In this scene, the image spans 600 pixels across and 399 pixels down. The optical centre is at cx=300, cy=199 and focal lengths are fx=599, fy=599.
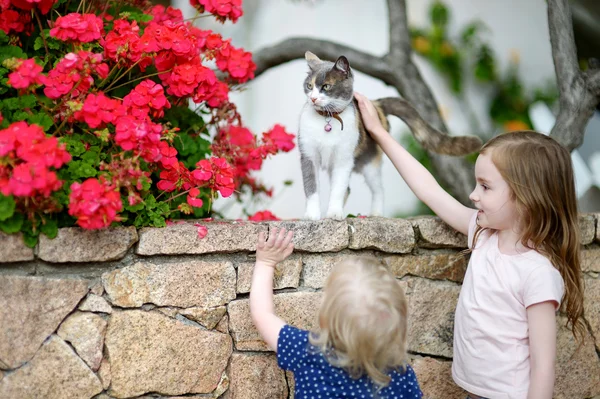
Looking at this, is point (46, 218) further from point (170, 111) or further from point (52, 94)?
point (170, 111)

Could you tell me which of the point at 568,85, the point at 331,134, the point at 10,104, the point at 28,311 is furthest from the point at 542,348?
the point at 10,104

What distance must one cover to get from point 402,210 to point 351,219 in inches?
102

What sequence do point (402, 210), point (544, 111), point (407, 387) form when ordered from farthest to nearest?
1. point (402, 210)
2. point (544, 111)
3. point (407, 387)

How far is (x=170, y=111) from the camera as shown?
86.8 inches

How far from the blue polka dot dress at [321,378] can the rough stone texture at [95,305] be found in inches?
21.3

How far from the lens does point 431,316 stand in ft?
6.75

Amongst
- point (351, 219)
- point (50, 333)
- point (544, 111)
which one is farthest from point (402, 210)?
point (50, 333)

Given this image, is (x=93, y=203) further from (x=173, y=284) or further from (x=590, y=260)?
(x=590, y=260)

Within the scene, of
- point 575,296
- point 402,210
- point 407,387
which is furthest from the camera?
point 402,210

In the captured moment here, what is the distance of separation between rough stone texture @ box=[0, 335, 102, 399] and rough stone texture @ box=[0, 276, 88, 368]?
0.10 ft

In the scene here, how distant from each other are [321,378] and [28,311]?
85cm

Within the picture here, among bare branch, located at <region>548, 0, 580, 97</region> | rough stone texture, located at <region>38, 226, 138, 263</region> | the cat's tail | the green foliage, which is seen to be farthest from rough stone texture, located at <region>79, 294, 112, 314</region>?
the green foliage

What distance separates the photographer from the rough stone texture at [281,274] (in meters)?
1.86

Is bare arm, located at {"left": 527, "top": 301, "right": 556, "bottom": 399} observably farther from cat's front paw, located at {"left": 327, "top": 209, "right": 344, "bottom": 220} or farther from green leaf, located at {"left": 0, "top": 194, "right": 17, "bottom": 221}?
green leaf, located at {"left": 0, "top": 194, "right": 17, "bottom": 221}
